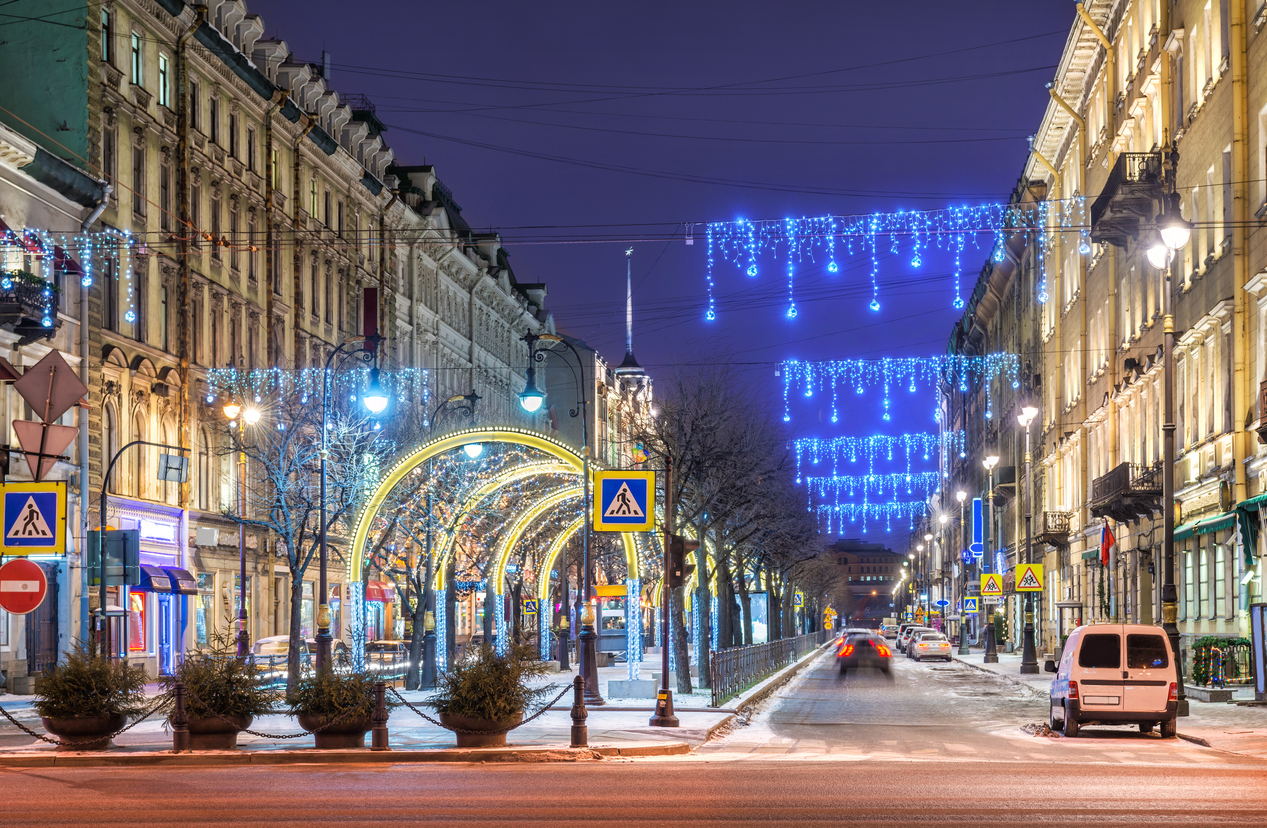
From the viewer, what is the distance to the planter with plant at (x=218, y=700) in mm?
20672

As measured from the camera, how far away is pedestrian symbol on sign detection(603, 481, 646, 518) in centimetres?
2555

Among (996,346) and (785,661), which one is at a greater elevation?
(996,346)

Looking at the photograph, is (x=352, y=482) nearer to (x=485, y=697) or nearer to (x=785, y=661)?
(x=785, y=661)

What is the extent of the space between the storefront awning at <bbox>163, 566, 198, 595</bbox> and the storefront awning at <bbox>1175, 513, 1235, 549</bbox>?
27.4 metres

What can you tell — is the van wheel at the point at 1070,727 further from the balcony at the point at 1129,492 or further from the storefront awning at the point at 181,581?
the storefront awning at the point at 181,581

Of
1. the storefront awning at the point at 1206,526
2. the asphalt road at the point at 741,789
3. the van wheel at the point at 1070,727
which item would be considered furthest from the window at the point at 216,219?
the van wheel at the point at 1070,727

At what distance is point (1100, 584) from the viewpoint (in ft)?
161

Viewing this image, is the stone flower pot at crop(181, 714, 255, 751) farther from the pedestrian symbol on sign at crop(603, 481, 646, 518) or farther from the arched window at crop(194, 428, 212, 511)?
the arched window at crop(194, 428, 212, 511)

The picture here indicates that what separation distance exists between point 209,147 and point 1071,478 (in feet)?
104

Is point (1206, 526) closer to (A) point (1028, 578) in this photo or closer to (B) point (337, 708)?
(A) point (1028, 578)

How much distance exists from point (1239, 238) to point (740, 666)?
13.4 metres

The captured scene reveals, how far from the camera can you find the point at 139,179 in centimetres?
4669

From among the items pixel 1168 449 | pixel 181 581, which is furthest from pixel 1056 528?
pixel 1168 449

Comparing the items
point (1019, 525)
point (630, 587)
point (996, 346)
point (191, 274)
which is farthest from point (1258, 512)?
point (996, 346)
